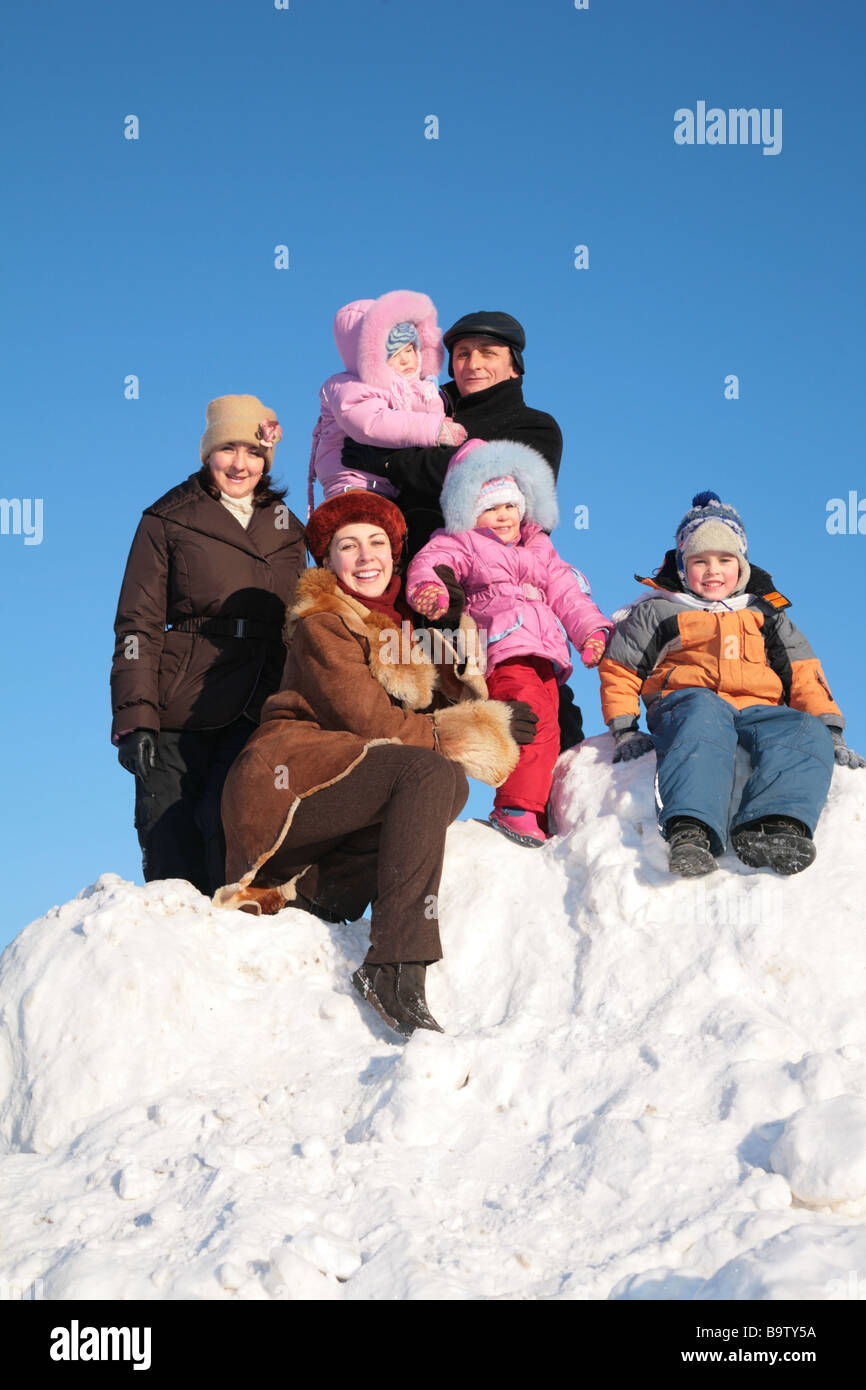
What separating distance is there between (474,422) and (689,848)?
294 centimetres

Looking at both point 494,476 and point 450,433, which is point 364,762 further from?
point 450,433

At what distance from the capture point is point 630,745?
17.9 feet

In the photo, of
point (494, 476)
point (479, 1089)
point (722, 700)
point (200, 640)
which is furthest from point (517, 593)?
point (479, 1089)

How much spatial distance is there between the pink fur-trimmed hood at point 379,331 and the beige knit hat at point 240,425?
57 centimetres

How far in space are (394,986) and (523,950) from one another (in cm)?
68

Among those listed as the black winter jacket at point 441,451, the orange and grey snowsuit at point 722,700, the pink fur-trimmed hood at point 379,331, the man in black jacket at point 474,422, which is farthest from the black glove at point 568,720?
the pink fur-trimmed hood at point 379,331

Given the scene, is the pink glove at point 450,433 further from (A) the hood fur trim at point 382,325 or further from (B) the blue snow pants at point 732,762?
(B) the blue snow pants at point 732,762

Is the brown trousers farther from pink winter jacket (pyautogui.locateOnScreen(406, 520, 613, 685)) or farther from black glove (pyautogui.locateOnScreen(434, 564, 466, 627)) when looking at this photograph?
pink winter jacket (pyautogui.locateOnScreen(406, 520, 613, 685))

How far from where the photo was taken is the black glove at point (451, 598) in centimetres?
564

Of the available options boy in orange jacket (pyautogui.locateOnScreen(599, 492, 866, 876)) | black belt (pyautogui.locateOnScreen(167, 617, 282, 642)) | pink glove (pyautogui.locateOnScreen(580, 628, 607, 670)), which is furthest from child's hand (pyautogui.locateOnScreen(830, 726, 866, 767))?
black belt (pyautogui.locateOnScreen(167, 617, 282, 642))

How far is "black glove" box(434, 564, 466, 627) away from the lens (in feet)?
18.5

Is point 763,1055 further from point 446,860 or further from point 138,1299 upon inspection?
point 138,1299

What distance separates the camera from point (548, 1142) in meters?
4.04
